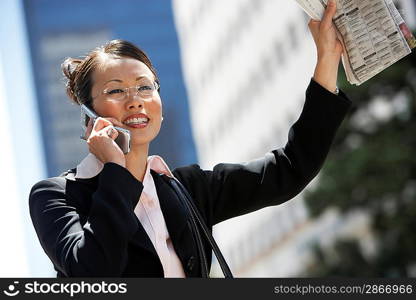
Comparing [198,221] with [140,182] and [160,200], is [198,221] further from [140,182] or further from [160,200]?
[140,182]

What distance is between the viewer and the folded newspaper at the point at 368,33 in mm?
2846

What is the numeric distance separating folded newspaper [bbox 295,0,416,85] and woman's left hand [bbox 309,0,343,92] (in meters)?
0.02

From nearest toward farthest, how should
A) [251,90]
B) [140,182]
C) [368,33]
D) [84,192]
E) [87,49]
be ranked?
[140,182], [84,192], [368,33], [251,90], [87,49]

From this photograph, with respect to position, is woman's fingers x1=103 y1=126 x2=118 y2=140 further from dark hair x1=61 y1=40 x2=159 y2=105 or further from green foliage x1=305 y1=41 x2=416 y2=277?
green foliage x1=305 y1=41 x2=416 y2=277

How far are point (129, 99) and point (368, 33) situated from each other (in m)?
0.72

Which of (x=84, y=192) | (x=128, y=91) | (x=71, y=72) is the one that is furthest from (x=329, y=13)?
(x=84, y=192)

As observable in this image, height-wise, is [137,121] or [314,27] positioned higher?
[314,27]

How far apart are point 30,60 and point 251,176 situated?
78605 mm

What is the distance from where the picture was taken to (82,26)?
85.2 meters

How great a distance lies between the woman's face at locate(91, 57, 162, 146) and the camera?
2.66 m

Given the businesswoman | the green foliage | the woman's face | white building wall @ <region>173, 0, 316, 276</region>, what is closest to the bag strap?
the businesswoman

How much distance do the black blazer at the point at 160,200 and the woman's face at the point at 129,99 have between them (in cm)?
16

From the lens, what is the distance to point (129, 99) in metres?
2.66

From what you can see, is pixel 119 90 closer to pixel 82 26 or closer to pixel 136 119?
pixel 136 119
